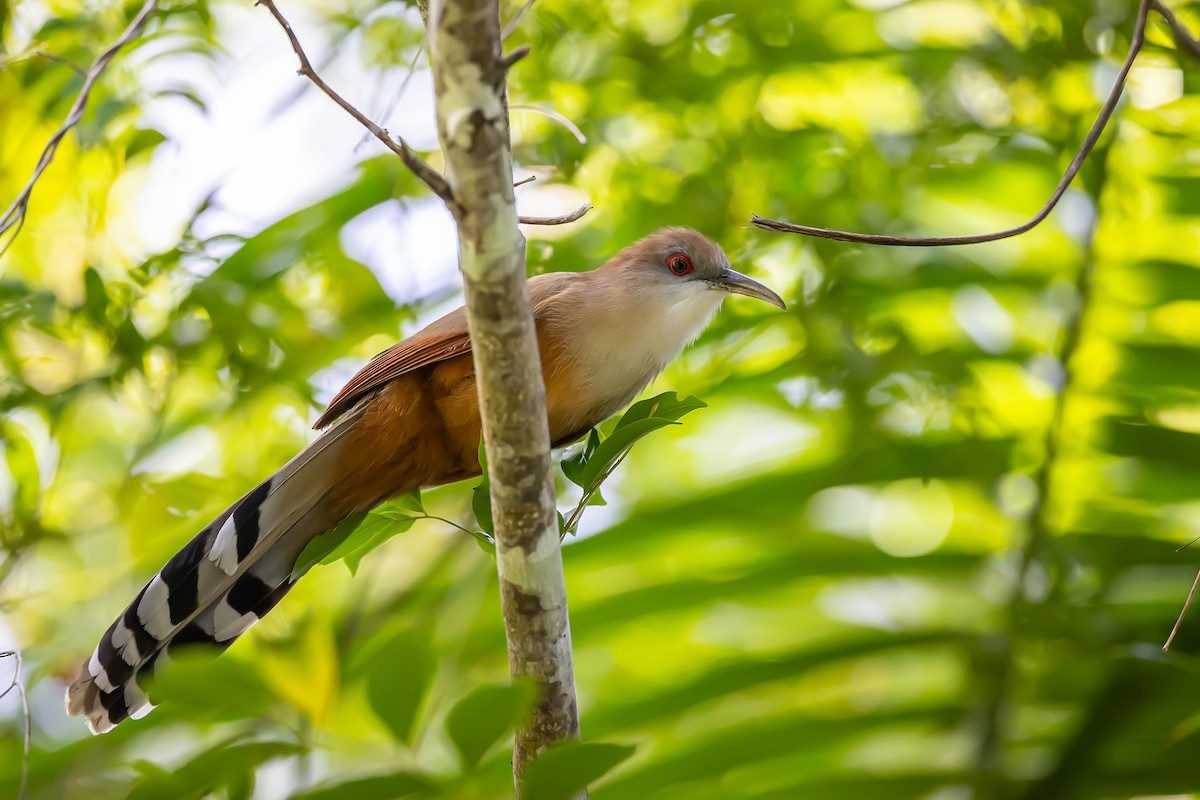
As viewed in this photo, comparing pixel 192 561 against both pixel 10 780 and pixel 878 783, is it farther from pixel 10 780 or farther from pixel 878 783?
pixel 878 783

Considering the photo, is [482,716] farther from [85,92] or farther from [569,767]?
[85,92]

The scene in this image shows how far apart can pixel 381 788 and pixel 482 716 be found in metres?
0.13

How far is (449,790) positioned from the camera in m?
0.94

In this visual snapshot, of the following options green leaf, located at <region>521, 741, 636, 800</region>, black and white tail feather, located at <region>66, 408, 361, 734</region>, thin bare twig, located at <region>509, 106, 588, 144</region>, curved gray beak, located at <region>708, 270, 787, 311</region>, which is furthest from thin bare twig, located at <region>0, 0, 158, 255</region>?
curved gray beak, located at <region>708, 270, 787, 311</region>

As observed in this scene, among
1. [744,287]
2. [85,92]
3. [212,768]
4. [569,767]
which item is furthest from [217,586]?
[744,287]

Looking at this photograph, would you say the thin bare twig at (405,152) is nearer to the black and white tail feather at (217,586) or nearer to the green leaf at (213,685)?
the green leaf at (213,685)

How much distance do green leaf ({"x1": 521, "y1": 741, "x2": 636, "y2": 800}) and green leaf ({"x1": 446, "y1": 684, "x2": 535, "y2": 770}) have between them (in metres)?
0.09

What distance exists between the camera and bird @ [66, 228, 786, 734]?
6.14 feet

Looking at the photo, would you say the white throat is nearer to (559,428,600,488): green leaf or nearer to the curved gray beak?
the curved gray beak

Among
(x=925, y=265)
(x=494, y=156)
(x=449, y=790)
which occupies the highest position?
(x=925, y=265)

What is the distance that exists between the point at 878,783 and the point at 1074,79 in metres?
1.75

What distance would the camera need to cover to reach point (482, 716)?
90 centimetres

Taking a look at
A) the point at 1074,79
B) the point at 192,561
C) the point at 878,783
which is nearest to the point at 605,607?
the point at 878,783

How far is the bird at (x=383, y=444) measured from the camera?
1871mm
